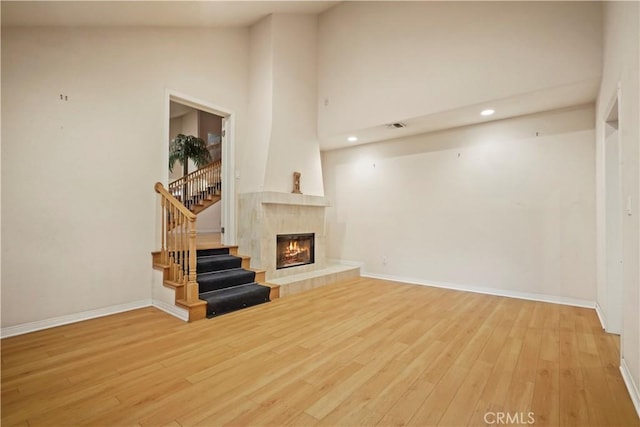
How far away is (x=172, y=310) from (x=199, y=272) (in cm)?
63

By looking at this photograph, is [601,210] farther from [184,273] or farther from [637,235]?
[184,273]

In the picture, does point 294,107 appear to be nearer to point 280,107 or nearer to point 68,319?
point 280,107

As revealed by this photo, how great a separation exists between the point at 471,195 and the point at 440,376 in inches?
131

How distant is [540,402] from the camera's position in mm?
1853

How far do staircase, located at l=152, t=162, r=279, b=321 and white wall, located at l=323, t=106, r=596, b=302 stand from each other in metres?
2.51

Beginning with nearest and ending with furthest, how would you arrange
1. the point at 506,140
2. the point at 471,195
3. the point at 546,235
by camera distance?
the point at 546,235, the point at 506,140, the point at 471,195

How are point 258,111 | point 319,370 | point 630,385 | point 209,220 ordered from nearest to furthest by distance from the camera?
point 630,385 → point 319,370 → point 258,111 → point 209,220

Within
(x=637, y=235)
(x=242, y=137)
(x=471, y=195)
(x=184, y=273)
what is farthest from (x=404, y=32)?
(x=184, y=273)

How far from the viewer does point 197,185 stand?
7.86 m

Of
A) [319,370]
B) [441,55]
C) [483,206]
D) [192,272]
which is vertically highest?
[441,55]

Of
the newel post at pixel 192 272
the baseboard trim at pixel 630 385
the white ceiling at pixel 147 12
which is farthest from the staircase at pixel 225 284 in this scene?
the baseboard trim at pixel 630 385

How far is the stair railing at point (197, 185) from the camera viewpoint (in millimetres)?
7711

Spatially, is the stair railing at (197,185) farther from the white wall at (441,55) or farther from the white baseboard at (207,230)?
the white wall at (441,55)

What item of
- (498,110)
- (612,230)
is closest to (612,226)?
(612,230)
